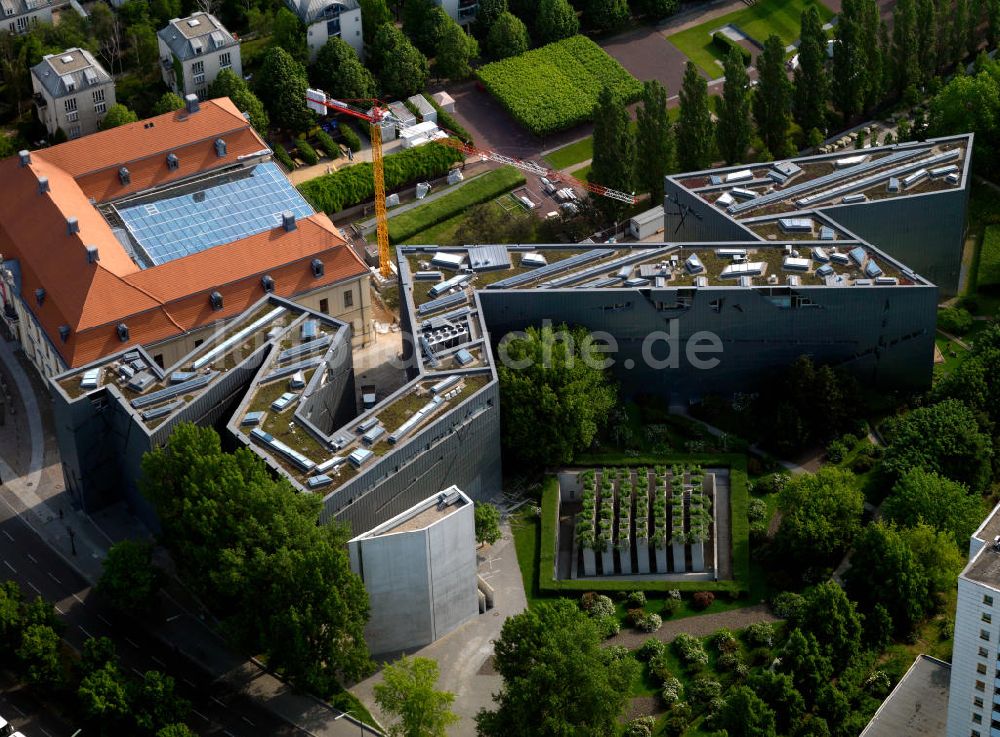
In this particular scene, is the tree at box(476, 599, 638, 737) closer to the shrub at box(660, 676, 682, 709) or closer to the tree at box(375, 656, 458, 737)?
the tree at box(375, 656, 458, 737)

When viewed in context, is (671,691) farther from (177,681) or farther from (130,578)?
(130,578)

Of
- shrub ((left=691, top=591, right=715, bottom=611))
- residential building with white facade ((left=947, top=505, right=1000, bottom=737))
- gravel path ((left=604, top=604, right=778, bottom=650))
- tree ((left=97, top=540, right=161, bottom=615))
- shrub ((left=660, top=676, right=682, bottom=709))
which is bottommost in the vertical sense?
shrub ((left=660, top=676, right=682, bottom=709))

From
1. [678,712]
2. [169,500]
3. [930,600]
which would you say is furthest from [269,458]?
[930,600]

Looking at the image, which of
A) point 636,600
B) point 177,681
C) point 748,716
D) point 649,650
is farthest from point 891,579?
point 177,681

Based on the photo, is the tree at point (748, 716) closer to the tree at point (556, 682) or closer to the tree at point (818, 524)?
the tree at point (556, 682)

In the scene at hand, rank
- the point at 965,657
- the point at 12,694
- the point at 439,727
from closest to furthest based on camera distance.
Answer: the point at 965,657
the point at 439,727
the point at 12,694

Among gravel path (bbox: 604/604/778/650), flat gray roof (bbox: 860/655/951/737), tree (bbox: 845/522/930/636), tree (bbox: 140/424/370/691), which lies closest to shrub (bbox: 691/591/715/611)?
gravel path (bbox: 604/604/778/650)

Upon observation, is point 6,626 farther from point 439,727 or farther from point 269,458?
point 439,727
